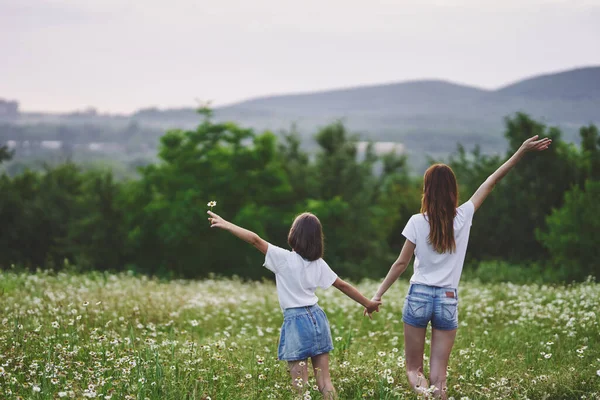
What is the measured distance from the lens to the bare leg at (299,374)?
5168 mm

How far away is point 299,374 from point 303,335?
35cm

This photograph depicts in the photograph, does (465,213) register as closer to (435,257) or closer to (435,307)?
(435,257)

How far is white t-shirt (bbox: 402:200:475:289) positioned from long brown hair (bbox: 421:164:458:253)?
0.17 feet

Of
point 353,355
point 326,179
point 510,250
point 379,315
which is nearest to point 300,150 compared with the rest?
point 326,179

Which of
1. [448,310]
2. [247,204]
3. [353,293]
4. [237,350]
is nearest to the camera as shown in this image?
[448,310]

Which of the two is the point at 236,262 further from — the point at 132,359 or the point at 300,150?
the point at 132,359

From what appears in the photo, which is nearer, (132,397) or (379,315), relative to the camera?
(132,397)

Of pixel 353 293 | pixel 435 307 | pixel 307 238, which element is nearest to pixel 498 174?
pixel 435 307

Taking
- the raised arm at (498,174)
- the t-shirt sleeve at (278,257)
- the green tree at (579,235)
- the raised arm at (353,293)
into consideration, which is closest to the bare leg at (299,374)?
the raised arm at (353,293)

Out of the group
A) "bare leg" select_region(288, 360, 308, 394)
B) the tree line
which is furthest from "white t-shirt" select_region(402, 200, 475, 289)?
the tree line

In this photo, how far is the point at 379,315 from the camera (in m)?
10.6

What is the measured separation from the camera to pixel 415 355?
5.38 metres

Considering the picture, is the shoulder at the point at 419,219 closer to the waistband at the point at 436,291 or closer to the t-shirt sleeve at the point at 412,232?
the t-shirt sleeve at the point at 412,232

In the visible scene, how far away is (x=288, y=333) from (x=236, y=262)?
31.3m
